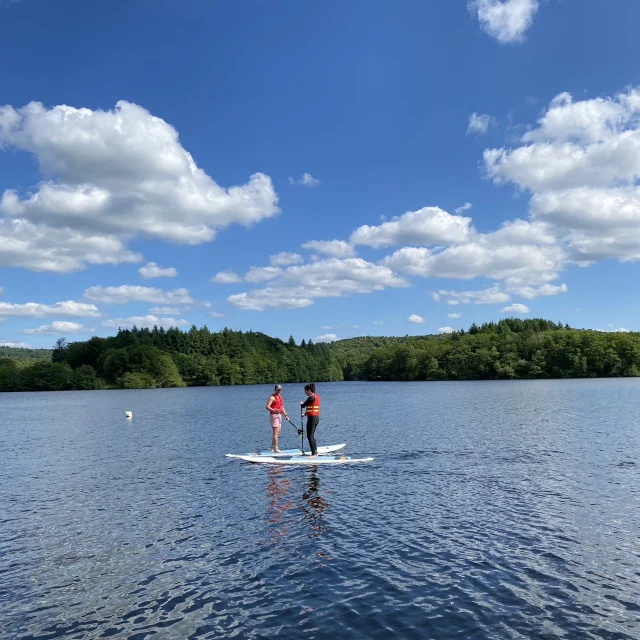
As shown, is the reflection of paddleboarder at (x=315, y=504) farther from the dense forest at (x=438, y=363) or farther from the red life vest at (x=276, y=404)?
the dense forest at (x=438, y=363)

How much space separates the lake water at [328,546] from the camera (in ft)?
36.9

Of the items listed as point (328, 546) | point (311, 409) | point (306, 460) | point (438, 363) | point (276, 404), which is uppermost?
point (438, 363)

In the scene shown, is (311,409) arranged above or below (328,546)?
above

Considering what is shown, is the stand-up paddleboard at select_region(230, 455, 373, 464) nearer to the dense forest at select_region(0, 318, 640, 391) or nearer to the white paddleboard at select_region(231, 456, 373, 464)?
the white paddleboard at select_region(231, 456, 373, 464)

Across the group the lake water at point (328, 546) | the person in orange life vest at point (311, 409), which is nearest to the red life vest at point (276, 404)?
the person in orange life vest at point (311, 409)

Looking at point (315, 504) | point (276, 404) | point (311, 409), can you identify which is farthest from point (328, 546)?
point (276, 404)

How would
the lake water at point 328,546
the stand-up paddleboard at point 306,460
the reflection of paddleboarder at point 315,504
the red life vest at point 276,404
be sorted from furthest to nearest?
1. the red life vest at point 276,404
2. the stand-up paddleboard at point 306,460
3. the reflection of paddleboarder at point 315,504
4. the lake water at point 328,546

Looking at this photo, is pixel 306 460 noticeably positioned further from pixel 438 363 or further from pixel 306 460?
pixel 438 363

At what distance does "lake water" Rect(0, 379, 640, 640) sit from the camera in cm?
1123

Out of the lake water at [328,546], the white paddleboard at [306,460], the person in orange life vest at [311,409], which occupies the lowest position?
the lake water at [328,546]

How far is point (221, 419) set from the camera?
59562mm

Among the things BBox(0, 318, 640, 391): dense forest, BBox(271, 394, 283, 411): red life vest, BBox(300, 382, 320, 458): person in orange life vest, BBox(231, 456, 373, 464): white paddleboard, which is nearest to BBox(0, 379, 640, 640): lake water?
BBox(231, 456, 373, 464): white paddleboard

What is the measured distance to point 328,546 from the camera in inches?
616

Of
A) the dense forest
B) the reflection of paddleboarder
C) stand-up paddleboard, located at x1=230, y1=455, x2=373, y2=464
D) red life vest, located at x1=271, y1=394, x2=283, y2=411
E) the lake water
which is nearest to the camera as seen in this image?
the lake water
